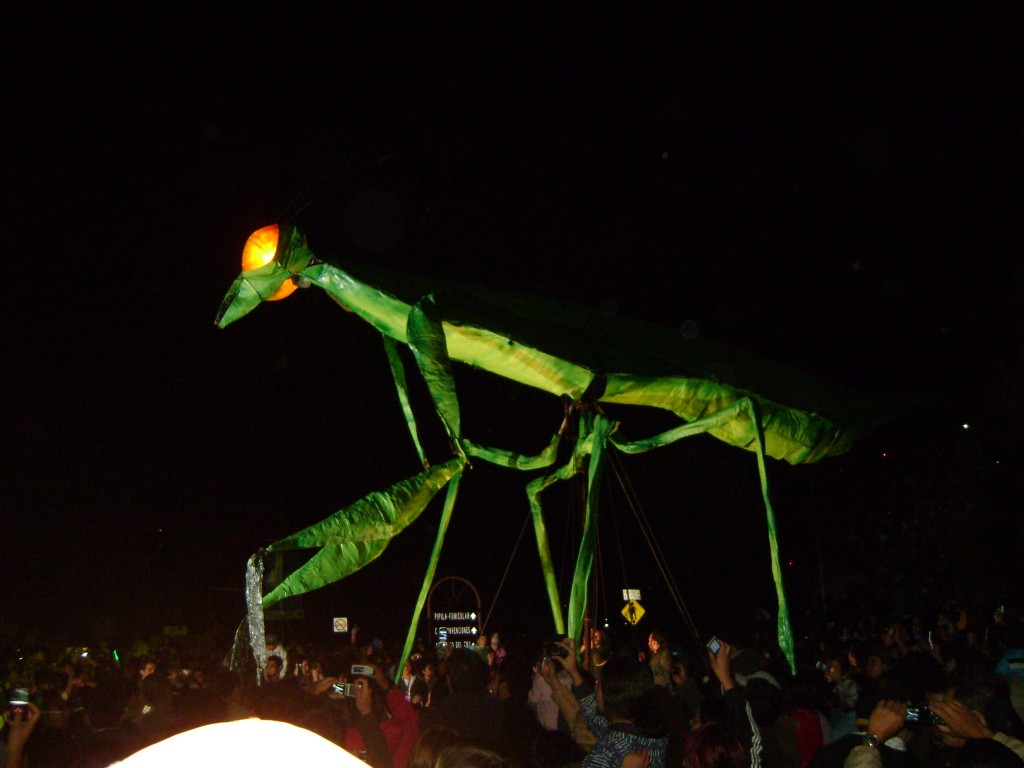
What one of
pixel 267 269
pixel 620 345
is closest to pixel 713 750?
pixel 267 269

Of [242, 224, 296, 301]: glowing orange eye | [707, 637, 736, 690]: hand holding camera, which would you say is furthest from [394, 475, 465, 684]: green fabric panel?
[707, 637, 736, 690]: hand holding camera

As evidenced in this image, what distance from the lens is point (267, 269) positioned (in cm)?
630

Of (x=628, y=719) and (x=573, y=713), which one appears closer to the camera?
(x=628, y=719)

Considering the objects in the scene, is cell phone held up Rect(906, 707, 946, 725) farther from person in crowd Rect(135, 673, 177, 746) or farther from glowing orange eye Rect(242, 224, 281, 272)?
glowing orange eye Rect(242, 224, 281, 272)

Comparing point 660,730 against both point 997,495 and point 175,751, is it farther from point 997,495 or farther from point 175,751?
point 997,495

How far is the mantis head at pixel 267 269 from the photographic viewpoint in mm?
6281

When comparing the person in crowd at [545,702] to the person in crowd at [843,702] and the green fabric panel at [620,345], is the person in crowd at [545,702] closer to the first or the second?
the person in crowd at [843,702]

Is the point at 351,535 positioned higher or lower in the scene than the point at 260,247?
lower

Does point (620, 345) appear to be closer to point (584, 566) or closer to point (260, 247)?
point (584, 566)

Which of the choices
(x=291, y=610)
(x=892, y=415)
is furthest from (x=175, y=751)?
(x=892, y=415)

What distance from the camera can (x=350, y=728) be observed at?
4789 millimetres

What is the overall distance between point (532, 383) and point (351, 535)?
246 centimetres

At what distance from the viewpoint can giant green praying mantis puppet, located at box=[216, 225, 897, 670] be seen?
5.70 metres

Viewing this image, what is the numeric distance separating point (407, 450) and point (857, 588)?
38.0 ft
